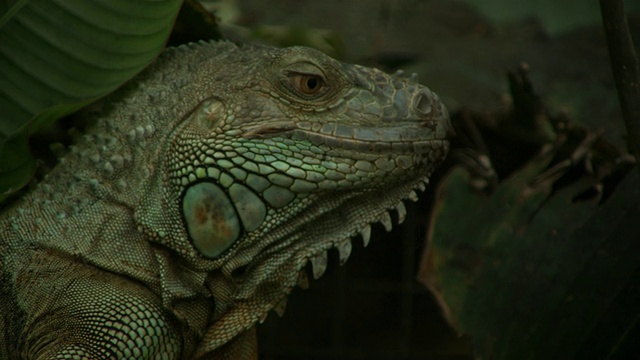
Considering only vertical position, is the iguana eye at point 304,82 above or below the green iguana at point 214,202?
above

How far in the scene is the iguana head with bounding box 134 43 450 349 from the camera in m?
2.40

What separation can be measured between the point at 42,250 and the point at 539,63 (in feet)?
15.1

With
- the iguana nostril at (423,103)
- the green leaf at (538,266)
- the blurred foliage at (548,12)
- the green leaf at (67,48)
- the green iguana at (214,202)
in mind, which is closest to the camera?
the green iguana at (214,202)

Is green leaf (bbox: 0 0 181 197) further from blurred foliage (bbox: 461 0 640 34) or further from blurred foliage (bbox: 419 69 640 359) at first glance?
blurred foliage (bbox: 461 0 640 34)

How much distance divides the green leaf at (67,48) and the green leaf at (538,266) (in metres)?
1.50

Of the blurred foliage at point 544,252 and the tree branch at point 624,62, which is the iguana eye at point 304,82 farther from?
the blurred foliage at point 544,252

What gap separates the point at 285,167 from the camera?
2398 millimetres

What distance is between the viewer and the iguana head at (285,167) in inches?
→ 94.7

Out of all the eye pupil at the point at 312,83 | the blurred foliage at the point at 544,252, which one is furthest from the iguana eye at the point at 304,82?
the blurred foliage at the point at 544,252

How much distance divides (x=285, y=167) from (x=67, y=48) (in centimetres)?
98

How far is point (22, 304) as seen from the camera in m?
2.39

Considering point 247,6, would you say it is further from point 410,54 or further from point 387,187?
point 387,187

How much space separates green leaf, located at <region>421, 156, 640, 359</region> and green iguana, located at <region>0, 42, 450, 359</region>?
A: 800 millimetres

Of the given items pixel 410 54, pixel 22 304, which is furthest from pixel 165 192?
pixel 410 54
